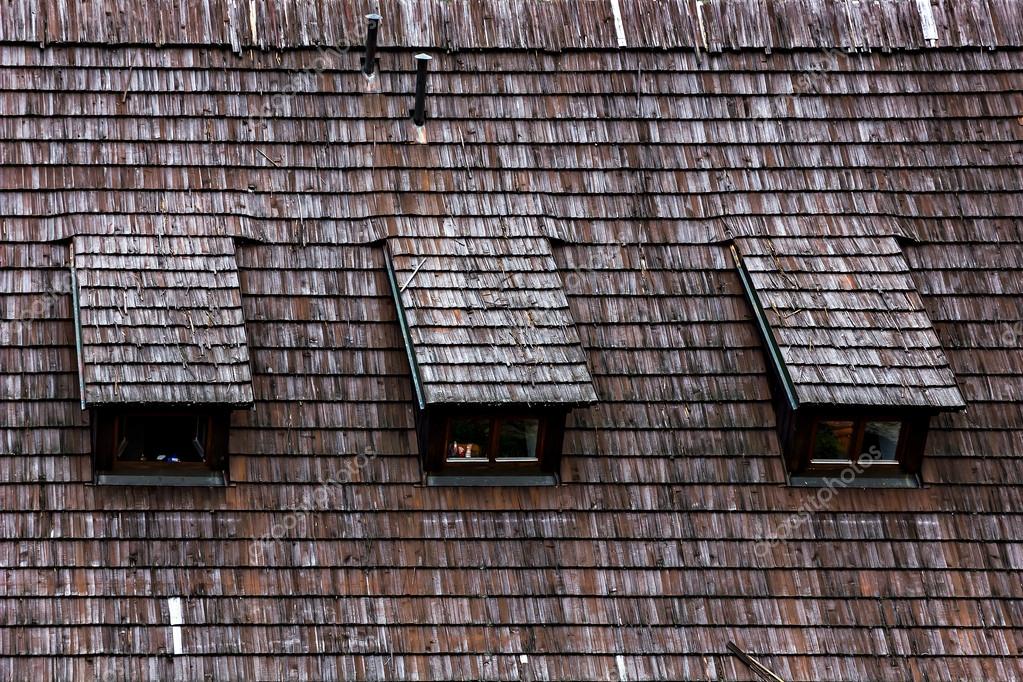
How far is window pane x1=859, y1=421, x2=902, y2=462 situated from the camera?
13203 mm

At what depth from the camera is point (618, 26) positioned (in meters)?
14.7

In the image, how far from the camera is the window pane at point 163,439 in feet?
40.7

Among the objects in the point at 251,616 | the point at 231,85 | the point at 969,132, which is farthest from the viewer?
the point at 969,132

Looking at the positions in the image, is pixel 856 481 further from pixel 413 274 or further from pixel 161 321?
pixel 161 321

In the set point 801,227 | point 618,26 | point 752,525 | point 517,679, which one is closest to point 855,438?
point 752,525

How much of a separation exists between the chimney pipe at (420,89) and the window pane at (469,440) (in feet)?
9.62

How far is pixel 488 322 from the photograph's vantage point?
42.1 ft

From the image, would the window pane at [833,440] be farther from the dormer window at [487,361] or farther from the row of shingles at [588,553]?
the dormer window at [487,361]

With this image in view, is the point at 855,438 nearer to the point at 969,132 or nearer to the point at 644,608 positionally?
the point at 644,608

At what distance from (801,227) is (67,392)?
20.9ft

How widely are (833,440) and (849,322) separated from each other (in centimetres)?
99

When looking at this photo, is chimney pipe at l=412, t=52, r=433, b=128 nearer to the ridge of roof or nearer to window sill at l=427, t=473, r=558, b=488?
the ridge of roof

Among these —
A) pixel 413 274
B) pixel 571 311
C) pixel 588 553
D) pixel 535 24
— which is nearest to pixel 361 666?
pixel 588 553

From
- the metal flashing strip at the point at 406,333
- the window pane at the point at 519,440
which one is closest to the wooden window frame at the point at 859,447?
the window pane at the point at 519,440
